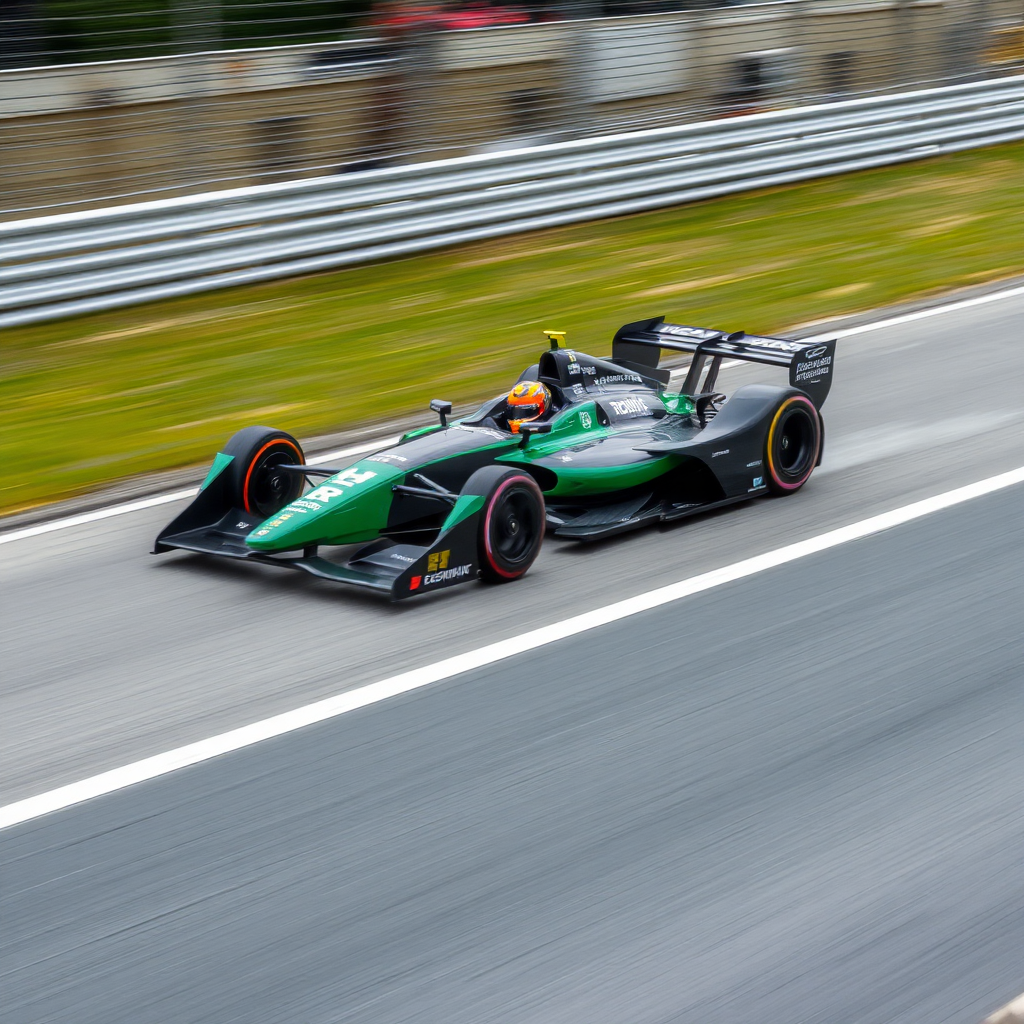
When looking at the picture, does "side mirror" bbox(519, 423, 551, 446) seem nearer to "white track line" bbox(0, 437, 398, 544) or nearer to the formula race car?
the formula race car

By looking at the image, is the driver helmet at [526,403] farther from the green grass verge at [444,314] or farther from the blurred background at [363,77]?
the blurred background at [363,77]

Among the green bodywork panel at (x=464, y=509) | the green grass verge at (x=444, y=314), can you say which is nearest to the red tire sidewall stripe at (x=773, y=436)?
the green bodywork panel at (x=464, y=509)

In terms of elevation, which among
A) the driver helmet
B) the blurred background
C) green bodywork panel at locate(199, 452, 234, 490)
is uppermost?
the blurred background

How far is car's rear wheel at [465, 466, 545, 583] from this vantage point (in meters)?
6.26

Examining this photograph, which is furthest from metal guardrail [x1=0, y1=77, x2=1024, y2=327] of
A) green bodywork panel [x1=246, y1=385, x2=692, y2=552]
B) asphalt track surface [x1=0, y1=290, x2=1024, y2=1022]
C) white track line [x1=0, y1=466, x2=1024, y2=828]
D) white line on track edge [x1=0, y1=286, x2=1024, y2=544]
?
white track line [x1=0, y1=466, x2=1024, y2=828]

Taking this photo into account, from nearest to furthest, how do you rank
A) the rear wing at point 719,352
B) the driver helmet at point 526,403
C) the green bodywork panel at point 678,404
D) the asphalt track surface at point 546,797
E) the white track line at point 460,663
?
the asphalt track surface at point 546,797, the white track line at point 460,663, the driver helmet at point 526,403, the green bodywork panel at point 678,404, the rear wing at point 719,352

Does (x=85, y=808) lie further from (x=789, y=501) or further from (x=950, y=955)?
(x=789, y=501)

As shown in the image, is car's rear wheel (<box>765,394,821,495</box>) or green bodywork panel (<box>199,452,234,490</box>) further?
car's rear wheel (<box>765,394,821,495</box>)

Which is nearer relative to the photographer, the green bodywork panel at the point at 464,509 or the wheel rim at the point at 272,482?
the green bodywork panel at the point at 464,509

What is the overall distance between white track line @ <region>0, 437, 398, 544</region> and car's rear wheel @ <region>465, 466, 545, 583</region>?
2.37m

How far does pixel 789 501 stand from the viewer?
7555 millimetres

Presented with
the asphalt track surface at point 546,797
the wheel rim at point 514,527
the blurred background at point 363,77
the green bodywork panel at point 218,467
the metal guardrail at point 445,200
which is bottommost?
the asphalt track surface at point 546,797

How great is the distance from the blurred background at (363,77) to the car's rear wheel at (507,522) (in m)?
7.21

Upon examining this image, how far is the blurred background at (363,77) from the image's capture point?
12.2m
